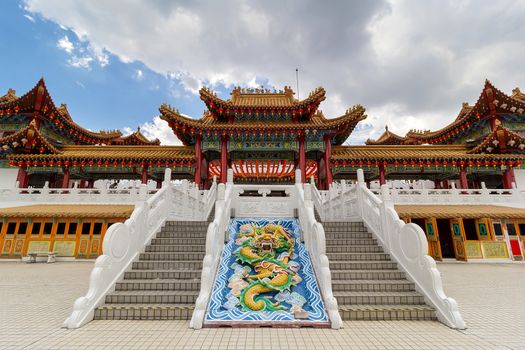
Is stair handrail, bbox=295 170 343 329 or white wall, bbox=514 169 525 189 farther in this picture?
white wall, bbox=514 169 525 189

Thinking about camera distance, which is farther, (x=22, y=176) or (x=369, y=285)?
(x=22, y=176)

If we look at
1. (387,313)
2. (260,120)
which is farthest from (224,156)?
(387,313)

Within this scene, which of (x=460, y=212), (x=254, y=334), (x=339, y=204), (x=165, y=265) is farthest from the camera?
(x=460, y=212)

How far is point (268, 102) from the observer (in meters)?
19.4

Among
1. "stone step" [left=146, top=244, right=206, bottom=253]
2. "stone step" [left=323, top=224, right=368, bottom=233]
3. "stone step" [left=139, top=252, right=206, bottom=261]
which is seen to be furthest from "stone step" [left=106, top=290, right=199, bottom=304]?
"stone step" [left=323, top=224, right=368, bottom=233]

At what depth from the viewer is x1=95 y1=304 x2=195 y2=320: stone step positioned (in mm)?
4477

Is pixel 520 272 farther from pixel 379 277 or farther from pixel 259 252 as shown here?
pixel 259 252

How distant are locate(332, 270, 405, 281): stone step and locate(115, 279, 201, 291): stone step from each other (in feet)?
10.3

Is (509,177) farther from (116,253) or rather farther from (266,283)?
(116,253)

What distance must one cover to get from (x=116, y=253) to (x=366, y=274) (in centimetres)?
559

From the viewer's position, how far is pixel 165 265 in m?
5.80

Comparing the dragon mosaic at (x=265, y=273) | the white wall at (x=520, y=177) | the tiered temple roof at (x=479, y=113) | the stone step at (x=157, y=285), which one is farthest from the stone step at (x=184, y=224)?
the tiered temple roof at (x=479, y=113)

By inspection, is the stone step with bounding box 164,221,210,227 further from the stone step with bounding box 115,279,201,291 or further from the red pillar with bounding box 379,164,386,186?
the red pillar with bounding box 379,164,386,186

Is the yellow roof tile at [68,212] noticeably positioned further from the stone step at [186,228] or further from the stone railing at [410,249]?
the stone railing at [410,249]
